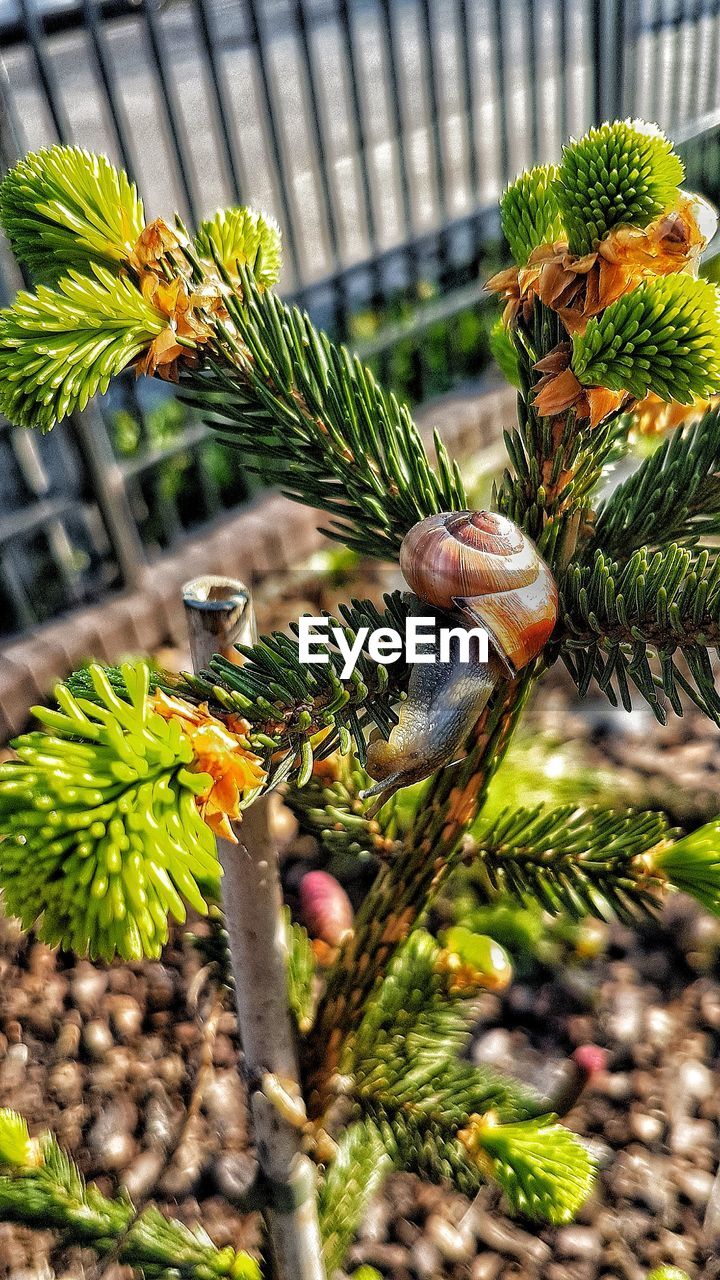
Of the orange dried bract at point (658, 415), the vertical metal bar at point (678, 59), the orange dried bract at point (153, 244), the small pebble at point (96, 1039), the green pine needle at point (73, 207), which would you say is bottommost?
the small pebble at point (96, 1039)

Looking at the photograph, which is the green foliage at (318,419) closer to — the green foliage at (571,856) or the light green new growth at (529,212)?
the light green new growth at (529,212)

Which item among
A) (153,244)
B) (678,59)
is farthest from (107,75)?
(678,59)

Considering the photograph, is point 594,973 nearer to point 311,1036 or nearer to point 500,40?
point 311,1036

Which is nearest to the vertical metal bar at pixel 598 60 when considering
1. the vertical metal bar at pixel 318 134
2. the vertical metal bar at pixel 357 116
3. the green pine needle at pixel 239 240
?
the vertical metal bar at pixel 357 116

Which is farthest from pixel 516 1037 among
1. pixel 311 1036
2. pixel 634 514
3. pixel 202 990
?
pixel 634 514

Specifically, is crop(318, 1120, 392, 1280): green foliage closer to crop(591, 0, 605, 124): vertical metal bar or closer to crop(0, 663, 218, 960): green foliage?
crop(0, 663, 218, 960): green foliage

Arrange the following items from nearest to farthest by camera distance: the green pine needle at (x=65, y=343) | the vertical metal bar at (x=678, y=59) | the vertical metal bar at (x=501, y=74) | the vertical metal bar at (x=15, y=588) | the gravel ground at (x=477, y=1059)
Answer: the green pine needle at (x=65, y=343) → the gravel ground at (x=477, y=1059) → the vertical metal bar at (x=15, y=588) → the vertical metal bar at (x=501, y=74) → the vertical metal bar at (x=678, y=59)
